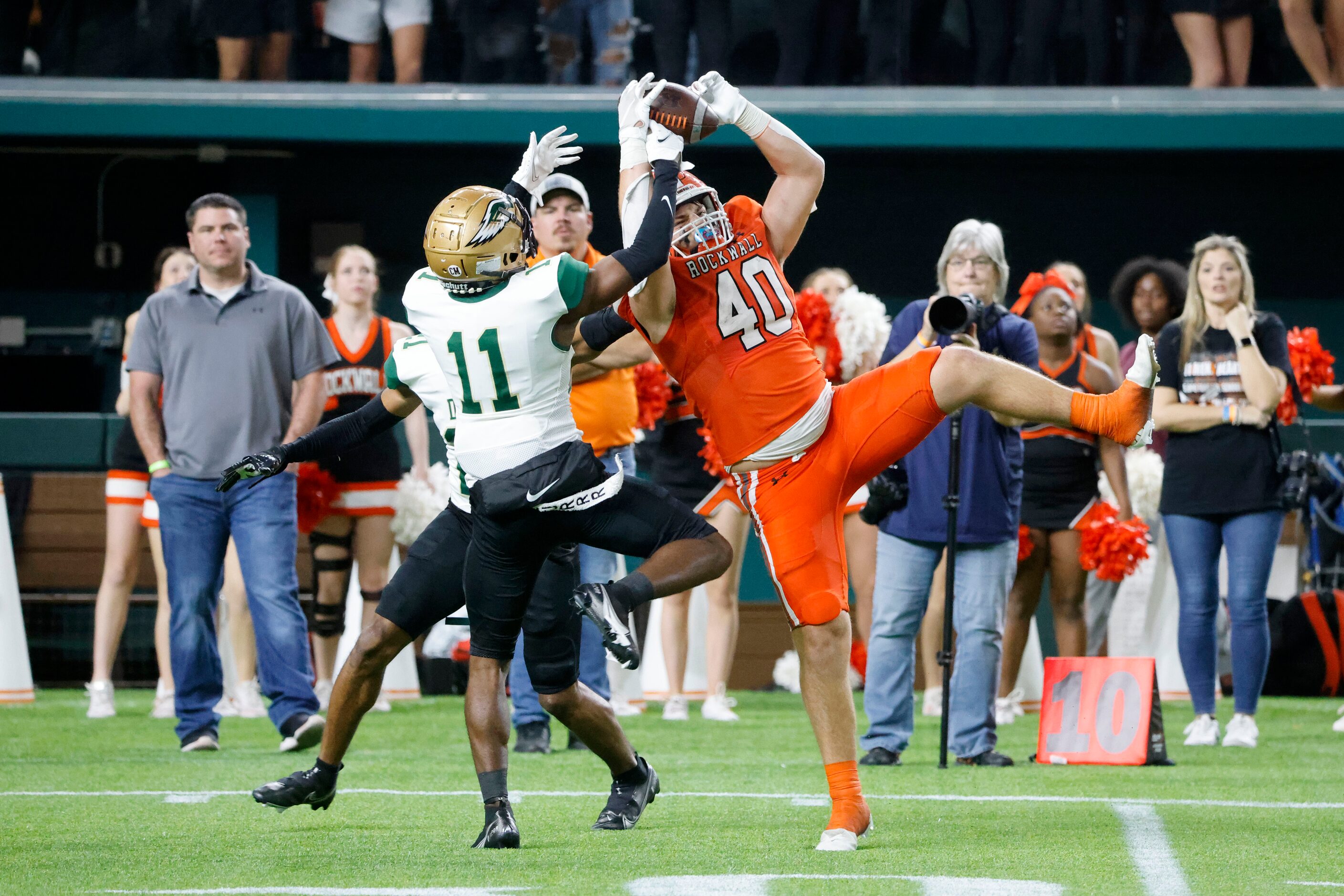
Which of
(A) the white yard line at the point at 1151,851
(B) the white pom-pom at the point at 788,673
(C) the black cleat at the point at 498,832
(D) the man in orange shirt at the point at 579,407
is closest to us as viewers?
(A) the white yard line at the point at 1151,851

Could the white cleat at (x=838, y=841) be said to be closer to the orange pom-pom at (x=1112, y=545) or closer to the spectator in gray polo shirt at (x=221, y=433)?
the spectator in gray polo shirt at (x=221, y=433)

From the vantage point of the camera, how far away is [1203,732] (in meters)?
8.20

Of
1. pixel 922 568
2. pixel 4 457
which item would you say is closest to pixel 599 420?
pixel 922 568

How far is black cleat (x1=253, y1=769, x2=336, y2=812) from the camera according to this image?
17.7 ft

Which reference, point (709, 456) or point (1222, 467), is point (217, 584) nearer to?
point (709, 456)

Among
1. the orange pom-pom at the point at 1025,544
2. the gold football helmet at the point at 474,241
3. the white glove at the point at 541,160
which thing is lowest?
the orange pom-pom at the point at 1025,544

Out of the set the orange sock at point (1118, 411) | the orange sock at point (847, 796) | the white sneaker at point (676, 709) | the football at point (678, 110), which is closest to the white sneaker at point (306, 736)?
the white sneaker at point (676, 709)

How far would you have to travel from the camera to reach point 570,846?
5.08 meters

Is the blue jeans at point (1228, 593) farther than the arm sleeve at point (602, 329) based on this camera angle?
Yes

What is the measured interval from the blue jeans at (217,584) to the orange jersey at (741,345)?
2957mm

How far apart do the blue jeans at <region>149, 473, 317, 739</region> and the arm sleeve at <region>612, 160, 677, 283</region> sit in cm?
323

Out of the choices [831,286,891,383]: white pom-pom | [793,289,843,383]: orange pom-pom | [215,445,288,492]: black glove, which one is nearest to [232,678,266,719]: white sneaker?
[793,289,843,383]: orange pom-pom

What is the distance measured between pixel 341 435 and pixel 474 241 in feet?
2.95

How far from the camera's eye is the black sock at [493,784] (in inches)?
203
